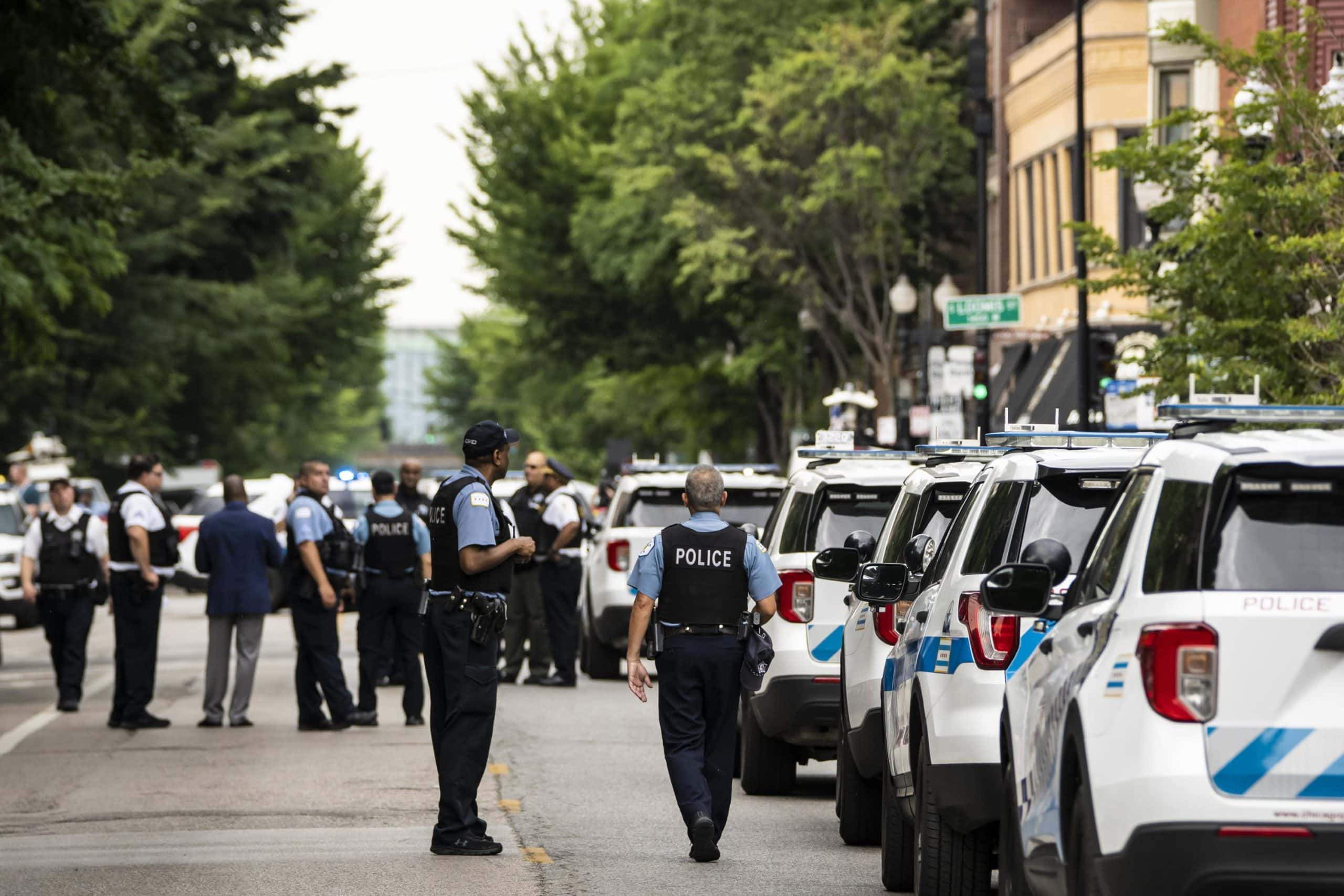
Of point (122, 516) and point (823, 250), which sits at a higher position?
point (823, 250)

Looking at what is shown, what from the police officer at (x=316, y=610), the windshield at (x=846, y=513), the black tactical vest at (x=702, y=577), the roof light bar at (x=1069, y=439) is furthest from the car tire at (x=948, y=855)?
the police officer at (x=316, y=610)

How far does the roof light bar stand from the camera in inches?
390

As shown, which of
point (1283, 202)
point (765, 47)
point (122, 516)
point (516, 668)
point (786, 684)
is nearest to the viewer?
point (786, 684)

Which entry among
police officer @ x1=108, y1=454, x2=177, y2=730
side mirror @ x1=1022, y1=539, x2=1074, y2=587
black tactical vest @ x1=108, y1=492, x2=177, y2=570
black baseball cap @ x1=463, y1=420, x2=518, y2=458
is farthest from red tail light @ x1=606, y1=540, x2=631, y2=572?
side mirror @ x1=1022, y1=539, x2=1074, y2=587

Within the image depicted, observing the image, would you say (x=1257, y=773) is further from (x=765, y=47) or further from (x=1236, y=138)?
(x=765, y=47)

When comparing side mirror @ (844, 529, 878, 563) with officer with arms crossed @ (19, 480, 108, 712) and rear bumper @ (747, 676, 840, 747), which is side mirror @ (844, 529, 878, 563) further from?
officer with arms crossed @ (19, 480, 108, 712)

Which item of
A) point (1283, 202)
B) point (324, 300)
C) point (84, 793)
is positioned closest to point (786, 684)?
point (84, 793)

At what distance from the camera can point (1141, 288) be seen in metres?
20.8

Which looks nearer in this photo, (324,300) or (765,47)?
(765,47)

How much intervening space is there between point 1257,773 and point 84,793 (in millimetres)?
9619

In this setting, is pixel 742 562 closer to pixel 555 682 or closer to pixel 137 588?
pixel 137 588

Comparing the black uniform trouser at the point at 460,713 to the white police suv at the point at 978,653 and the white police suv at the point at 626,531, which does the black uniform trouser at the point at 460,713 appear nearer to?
the white police suv at the point at 978,653

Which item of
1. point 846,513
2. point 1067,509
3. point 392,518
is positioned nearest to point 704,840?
point 1067,509

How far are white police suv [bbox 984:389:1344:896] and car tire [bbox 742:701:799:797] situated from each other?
7.61m
